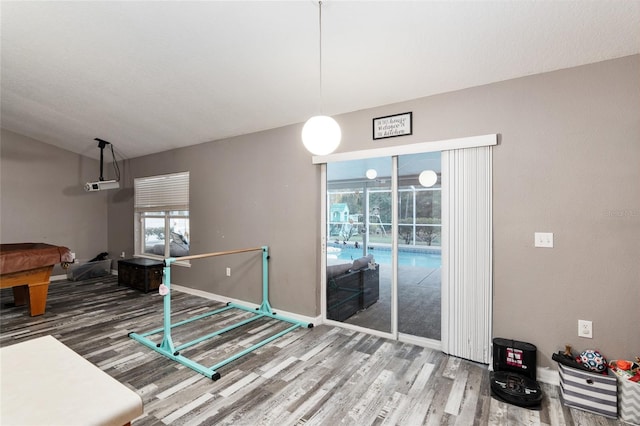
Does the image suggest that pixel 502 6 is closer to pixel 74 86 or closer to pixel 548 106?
pixel 548 106

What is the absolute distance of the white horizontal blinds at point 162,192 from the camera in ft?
16.6

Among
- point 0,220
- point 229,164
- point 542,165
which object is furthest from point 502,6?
point 0,220

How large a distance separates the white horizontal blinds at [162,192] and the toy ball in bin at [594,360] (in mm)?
5140

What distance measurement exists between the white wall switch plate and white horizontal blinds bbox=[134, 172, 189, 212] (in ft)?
15.6

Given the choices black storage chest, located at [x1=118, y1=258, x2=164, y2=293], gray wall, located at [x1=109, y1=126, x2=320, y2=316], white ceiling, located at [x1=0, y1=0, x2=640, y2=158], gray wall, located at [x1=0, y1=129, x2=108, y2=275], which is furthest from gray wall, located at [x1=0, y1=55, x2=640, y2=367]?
gray wall, located at [x1=0, y1=129, x2=108, y2=275]

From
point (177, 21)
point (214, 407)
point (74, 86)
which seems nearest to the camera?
point (214, 407)

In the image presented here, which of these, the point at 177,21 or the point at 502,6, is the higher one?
the point at 177,21

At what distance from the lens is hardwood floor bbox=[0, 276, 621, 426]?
1965 millimetres

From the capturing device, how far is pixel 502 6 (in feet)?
6.07

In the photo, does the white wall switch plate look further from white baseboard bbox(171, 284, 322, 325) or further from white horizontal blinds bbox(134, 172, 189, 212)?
white horizontal blinds bbox(134, 172, 189, 212)

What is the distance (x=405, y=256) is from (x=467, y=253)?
0.63m

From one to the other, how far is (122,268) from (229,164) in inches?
111

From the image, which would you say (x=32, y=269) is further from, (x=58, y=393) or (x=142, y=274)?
(x=58, y=393)

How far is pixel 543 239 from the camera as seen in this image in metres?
2.38
